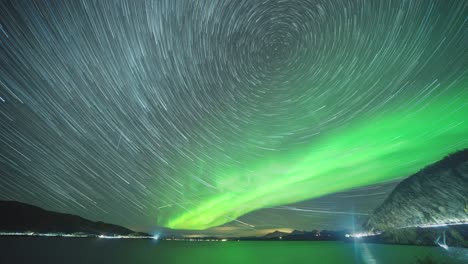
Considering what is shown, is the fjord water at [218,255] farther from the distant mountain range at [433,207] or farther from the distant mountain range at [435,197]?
the distant mountain range at [435,197]

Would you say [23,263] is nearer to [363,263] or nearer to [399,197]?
[363,263]

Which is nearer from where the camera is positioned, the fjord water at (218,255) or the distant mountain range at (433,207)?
the fjord water at (218,255)

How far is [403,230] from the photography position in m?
93.6

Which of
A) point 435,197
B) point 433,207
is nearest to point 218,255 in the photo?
point 433,207

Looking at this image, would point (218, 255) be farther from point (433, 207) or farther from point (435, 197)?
point (435, 197)

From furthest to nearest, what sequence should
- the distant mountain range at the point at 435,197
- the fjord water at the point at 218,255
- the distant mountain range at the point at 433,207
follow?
the distant mountain range at the point at 435,197 < the distant mountain range at the point at 433,207 < the fjord water at the point at 218,255

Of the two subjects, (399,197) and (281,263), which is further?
(399,197)

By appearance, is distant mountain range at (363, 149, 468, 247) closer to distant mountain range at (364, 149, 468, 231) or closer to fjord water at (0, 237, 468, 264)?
distant mountain range at (364, 149, 468, 231)

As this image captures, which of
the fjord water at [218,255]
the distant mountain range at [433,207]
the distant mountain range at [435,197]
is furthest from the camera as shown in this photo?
the distant mountain range at [435,197]

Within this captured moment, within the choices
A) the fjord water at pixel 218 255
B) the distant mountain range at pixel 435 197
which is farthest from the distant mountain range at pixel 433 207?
the fjord water at pixel 218 255

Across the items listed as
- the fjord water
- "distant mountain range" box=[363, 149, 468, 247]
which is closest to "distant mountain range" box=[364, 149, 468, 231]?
"distant mountain range" box=[363, 149, 468, 247]

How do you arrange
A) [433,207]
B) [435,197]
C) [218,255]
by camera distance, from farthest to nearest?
[218,255] → [435,197] → [433,207]

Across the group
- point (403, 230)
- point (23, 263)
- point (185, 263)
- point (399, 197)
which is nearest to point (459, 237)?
point (403, 230)

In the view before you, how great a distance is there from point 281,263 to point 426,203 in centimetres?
4907
